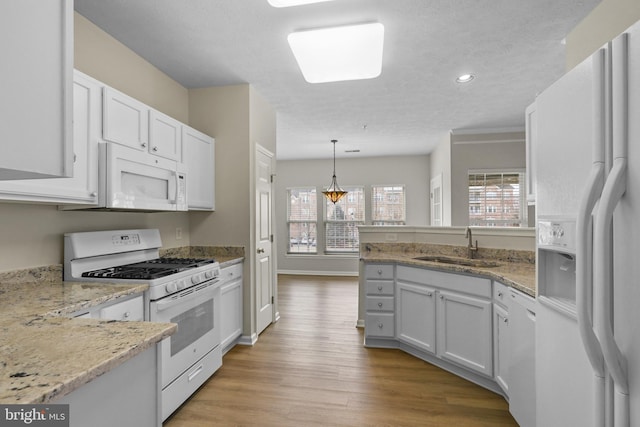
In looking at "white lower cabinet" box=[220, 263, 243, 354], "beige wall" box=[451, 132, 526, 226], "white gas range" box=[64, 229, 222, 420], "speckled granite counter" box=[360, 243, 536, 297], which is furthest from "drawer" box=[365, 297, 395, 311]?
"beige wall" box=[451, 132, 526, 226]

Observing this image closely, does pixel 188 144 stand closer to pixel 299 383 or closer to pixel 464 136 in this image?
pixel 299 383

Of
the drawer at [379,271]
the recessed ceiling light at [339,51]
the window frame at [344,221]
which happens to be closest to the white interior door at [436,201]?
the window frame at [344,221]

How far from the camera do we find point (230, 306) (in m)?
3.15

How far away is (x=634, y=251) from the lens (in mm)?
898

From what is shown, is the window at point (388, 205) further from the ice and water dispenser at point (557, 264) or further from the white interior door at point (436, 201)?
the ice and water dispenser at point (557, 264)

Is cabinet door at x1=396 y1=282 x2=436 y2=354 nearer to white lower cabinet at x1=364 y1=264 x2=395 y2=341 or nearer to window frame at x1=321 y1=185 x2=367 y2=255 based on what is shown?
white lower cabinet at x1=364 y1=264 x2=395 y2=341

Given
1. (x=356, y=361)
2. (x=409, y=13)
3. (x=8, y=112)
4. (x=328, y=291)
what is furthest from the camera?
(x=328, y=291)

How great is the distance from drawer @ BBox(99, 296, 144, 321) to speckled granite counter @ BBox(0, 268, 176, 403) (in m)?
0.19

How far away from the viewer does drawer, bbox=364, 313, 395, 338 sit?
130 inches

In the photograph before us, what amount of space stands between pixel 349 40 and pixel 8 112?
2159mm

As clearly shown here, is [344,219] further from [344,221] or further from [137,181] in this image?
[137,181]

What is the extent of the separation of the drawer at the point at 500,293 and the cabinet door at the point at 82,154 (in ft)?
8.79

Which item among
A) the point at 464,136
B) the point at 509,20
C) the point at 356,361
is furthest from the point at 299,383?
the point at 464,136

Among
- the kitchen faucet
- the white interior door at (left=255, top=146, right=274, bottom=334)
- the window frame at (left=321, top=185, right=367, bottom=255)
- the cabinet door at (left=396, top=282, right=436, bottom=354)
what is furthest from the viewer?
the window frame at (left=321, top=185, right=367, bottom=255)
